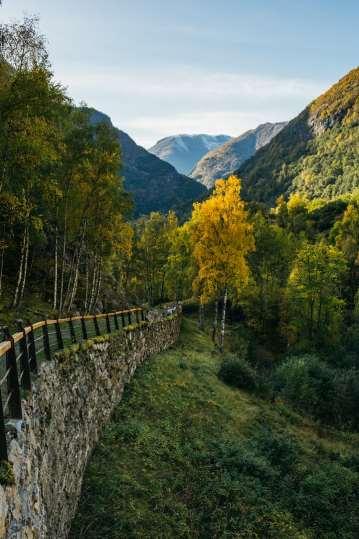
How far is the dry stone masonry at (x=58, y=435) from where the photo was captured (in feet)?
21.9

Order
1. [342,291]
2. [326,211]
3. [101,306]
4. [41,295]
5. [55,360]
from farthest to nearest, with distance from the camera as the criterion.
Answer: [326,211] < [342,291] < [101,306] < [41,295] < [55,360]

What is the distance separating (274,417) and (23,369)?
60.0ft

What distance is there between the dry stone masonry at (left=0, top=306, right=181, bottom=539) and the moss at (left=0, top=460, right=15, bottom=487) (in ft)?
0.06

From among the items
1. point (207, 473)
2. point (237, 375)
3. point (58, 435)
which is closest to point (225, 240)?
point (237, 375)

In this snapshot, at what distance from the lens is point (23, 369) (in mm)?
8461

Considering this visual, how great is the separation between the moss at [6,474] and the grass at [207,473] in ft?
19.4

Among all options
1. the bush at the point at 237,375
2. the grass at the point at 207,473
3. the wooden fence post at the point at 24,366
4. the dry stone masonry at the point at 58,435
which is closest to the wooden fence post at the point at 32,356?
the dry stone masonry at the point at 58,435

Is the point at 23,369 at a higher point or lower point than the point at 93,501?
higher

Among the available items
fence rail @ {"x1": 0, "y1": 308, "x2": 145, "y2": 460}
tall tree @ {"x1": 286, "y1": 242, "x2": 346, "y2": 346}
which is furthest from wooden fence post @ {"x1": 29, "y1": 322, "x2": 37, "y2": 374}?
tall tree @ {"x1": 286, "y1": 242, "x2": 346, "y2": 346}

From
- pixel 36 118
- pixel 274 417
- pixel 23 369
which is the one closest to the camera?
pixel 23 369

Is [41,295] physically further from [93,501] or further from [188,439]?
[93,501]

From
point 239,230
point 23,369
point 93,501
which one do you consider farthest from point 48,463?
point 239,230

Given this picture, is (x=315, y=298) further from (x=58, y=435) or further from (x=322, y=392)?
(x=58, y=435)

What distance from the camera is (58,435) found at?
10.3 m
